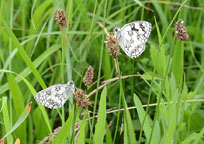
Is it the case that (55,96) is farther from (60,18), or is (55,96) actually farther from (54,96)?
(60,18)

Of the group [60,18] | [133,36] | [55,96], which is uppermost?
[60,18]

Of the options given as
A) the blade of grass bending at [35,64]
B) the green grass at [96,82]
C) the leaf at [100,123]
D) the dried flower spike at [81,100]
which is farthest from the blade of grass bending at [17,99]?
the dried flower spike at [81,100]

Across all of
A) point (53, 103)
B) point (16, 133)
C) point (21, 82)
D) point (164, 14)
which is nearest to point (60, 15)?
point (53, 103)

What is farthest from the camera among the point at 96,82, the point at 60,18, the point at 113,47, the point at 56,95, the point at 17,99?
the point at 96,82

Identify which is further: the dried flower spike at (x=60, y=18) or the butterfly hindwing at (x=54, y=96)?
the butterfly hindwing at (x=54, y=96)

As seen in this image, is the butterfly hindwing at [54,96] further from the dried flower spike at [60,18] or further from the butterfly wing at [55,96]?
the dried flower spike at [60,18]

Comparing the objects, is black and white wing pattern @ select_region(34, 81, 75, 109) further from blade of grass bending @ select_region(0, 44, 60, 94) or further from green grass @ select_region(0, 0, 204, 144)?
blade of grass bending @ select_region(0, 44, 60, 94)

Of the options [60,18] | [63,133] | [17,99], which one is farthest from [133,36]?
[17,99]
